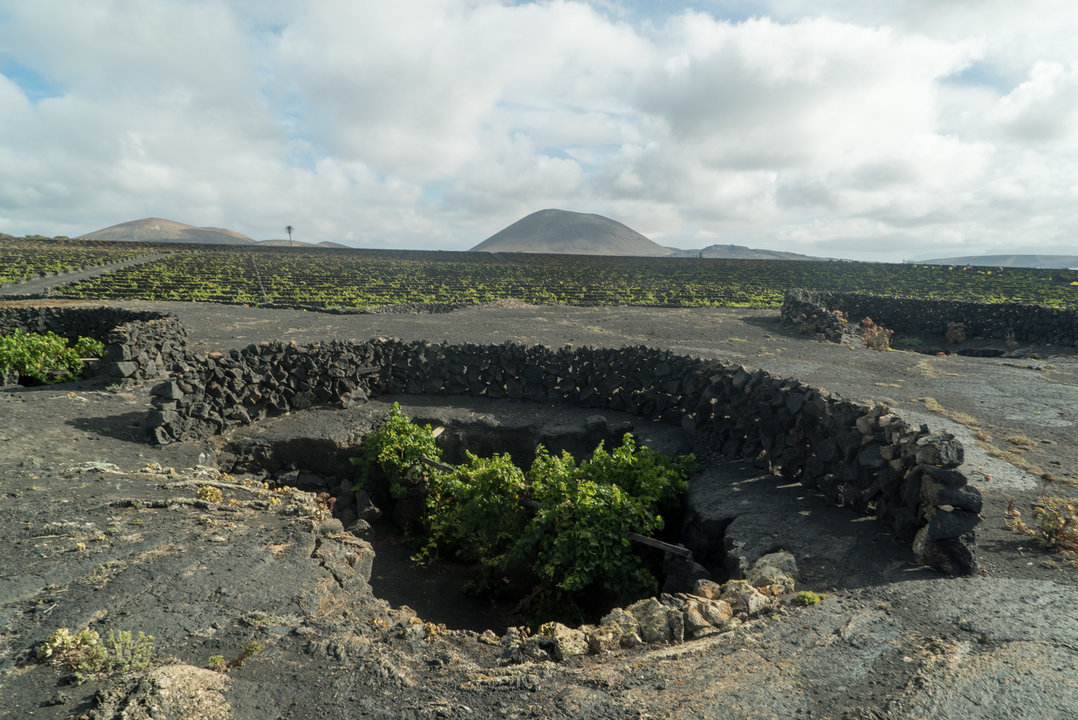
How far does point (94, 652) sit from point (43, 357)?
12.1 meters

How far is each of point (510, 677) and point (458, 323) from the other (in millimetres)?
20839

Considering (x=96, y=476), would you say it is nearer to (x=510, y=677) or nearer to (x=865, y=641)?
(x=510, y=677)

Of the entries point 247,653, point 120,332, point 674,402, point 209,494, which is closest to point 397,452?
point 209,494

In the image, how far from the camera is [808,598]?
4.97 m

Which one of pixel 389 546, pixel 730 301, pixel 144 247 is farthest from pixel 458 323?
pixel 144 247

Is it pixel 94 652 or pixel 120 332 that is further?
pixel 120 332

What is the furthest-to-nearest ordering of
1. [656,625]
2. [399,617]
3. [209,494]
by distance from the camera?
[209,494] < [399,617] < [656,625]

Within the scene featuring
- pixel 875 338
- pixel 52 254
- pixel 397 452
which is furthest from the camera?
pixel 52 254

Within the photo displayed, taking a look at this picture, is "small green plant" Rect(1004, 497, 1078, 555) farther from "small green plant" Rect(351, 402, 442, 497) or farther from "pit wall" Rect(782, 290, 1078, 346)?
"pit wall" Rect(782, 290, 1078, 346)

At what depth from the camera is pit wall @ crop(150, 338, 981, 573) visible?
5.69 m

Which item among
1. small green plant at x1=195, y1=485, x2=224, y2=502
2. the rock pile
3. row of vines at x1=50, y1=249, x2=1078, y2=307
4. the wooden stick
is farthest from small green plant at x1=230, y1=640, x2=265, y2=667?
row of vines at x1=50, y1=249, x2=1078, y2=307

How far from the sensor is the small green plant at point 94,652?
3646 mm

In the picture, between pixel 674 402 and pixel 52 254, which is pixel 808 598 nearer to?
pixel 674 402

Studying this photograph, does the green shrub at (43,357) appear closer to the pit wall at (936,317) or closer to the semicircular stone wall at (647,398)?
the semicircular stone wall at (647,398)
